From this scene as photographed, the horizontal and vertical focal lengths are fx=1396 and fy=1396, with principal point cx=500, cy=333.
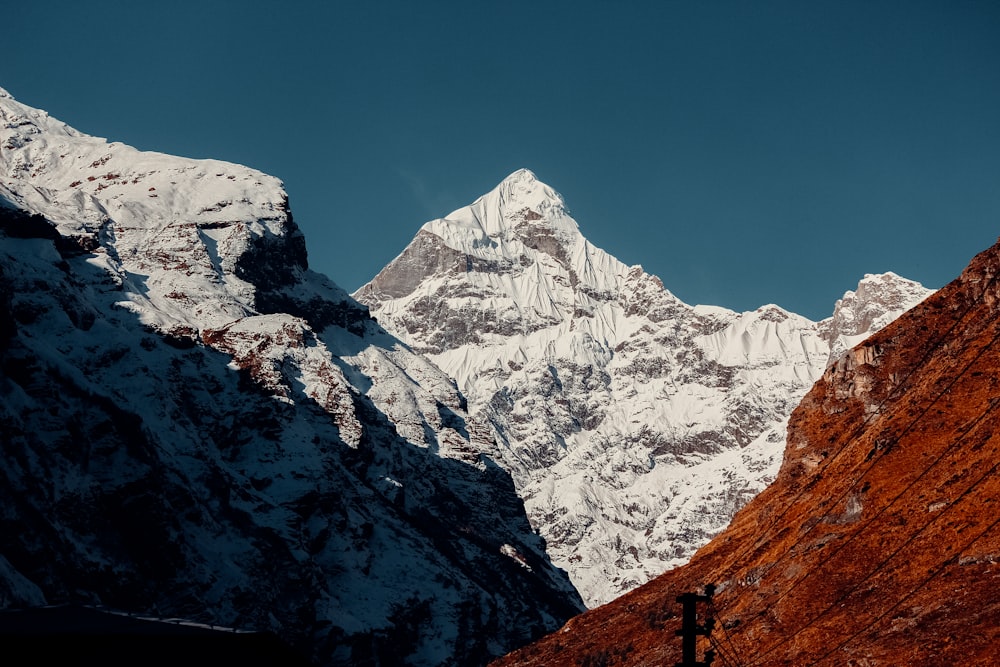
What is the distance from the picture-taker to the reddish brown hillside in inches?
3583

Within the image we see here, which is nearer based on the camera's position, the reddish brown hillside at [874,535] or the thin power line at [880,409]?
the reddish brown hillside at [874,535]

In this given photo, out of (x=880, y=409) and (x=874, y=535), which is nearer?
(x=874, y=535)

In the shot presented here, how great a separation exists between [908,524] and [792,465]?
4745 cm

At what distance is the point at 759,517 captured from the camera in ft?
498

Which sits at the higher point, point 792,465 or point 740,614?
point 792,465

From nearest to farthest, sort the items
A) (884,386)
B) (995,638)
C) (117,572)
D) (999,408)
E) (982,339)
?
(995,638), (999,408), (982,339), (884,386), (117,572)

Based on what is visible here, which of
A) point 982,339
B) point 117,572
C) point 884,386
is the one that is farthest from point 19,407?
point 982,339

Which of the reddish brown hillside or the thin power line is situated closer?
the reddish brown hillside

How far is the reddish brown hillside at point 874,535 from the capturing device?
91000 mm

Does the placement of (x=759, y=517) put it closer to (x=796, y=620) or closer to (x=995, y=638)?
(x=796, y=620)

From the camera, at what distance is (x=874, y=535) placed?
10988cm

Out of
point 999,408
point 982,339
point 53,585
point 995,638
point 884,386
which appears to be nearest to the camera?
point 995,638

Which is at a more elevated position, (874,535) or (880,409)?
(880,409)

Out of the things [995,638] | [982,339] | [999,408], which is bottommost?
[995,638]
